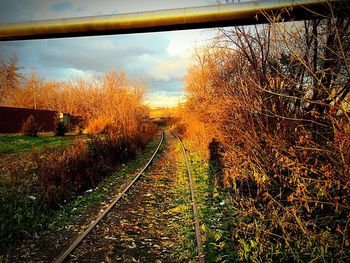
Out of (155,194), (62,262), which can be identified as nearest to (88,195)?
(155,194)

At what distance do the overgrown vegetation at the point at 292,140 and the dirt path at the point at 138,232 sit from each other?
1.36m

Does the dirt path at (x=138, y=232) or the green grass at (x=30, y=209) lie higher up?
the green grass at (x=30, y=209)

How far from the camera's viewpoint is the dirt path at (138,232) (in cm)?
441

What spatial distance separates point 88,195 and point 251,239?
5151 millimetres

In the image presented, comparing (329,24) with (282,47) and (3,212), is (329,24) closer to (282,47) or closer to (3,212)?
(282,47)

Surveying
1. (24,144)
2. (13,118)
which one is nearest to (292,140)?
(24,144)

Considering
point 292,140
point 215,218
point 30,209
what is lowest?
point 215,218

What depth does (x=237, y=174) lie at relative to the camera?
281 inches

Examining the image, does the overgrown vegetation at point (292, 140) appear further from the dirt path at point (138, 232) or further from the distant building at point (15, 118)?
the distant building at point (15, 118)

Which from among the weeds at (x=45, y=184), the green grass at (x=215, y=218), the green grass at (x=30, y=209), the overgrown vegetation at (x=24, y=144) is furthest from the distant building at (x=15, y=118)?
the green grass at (x=215, y=218)

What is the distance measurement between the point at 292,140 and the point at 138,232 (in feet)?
12.3

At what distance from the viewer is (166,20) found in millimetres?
3512

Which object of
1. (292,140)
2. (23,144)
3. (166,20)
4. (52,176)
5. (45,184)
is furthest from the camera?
(23,144)

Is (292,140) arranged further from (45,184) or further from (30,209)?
(45,184)
